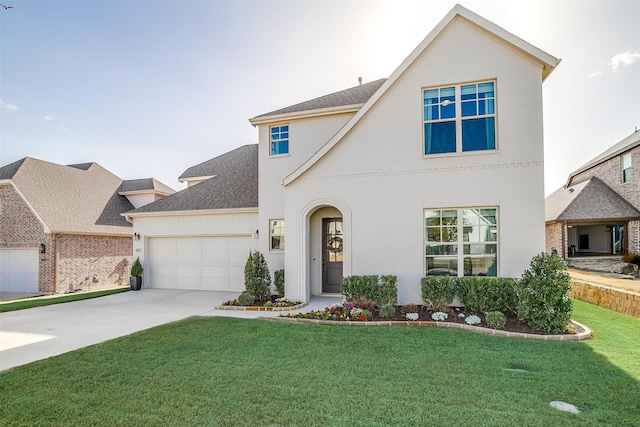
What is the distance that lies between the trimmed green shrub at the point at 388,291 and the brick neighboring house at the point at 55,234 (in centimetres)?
1419

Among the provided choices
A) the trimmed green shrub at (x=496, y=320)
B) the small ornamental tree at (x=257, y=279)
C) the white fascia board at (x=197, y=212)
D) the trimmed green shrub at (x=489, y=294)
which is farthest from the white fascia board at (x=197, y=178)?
the trimmed green shrub at (x=496, y=320)

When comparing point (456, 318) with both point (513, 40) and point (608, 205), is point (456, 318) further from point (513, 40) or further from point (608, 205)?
point (608, 205)

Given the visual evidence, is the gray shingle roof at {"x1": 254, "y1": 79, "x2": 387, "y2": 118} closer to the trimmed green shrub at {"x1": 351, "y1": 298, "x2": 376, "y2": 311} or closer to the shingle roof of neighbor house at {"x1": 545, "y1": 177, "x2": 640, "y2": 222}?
the trimmed green shrub at {"x1": 351, "y1": 298, "x2": 376, "y2": 311}

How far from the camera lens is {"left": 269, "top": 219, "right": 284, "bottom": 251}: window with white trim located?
11961 millimetres

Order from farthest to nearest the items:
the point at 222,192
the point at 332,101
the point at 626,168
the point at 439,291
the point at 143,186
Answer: the point at 143,186
the point at 626,168
the point at 222,192
the point at 332,101
the point at 439,291

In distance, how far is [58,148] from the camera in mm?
20984

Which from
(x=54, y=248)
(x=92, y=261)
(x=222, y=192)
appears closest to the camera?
(x=54, y=248)

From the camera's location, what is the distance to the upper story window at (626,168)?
16906 mm

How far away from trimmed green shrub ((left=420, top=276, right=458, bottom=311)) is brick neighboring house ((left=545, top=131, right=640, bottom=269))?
1318 cm

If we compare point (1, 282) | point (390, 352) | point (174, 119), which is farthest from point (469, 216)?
point (1, 282)

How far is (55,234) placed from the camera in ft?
46.6

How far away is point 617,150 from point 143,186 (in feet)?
88.9

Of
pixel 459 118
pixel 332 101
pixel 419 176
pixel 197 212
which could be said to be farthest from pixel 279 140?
pixel 459 118

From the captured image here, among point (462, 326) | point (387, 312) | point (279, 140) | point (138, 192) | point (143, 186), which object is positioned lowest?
point (462, 326)
